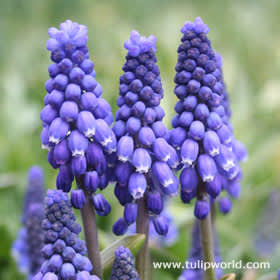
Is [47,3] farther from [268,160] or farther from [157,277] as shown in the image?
[157,277]

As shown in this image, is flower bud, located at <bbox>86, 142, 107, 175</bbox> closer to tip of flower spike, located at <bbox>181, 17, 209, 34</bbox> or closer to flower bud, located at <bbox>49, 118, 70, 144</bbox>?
flower bud, located at <bbox>49, 118, 70, 144</bbox>

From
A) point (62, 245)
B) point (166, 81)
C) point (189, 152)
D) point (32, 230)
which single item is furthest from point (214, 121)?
point (166, 81)

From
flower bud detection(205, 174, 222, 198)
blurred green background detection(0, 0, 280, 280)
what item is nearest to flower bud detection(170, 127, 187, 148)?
flower bud detection(205, 174, 222, 198)

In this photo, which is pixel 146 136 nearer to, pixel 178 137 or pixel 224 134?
pixel 178 137

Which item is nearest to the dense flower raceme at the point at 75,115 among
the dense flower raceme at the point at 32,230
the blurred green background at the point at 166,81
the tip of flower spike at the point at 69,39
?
the tip of flower spike at the point at 69,39

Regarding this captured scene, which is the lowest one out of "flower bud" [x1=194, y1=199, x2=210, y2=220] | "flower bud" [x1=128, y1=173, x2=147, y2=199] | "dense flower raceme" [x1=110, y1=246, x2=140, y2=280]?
"dense flower raceme" [x1=110, y1=246, x2=140, y2=280]

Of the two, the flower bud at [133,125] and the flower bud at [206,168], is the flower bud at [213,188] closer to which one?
the flower bud at [206,168]

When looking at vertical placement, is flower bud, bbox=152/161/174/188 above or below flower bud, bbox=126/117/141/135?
below

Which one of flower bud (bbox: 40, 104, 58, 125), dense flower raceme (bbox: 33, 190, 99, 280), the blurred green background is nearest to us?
dense flower raceme (bbox: 33, 190, 99, 280)
